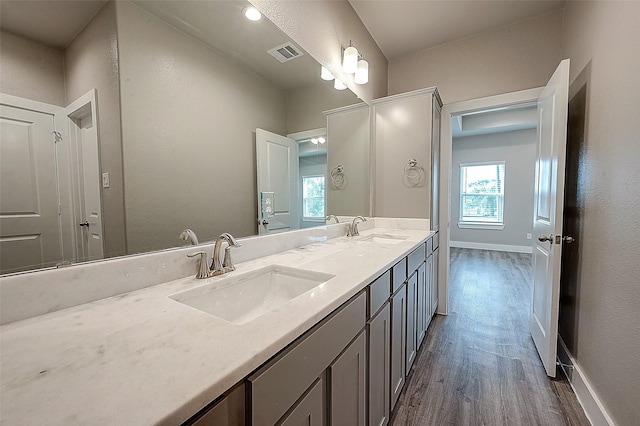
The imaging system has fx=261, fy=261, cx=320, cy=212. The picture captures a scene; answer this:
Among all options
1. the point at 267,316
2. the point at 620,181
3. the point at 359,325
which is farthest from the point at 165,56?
the point at 620,181

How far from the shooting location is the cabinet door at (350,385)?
80 cm

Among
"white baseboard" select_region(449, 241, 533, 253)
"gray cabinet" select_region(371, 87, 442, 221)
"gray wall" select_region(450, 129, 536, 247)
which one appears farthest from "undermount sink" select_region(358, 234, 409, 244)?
"white baseboard" select_region(449, 241, 533, 253)

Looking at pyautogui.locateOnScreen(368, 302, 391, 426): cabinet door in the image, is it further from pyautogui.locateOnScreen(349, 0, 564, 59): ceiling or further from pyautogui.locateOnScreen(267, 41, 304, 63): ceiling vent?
pyautogui.locateOnScreen(349, 0, 564, 59): ceiling

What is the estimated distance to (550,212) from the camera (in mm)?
1729

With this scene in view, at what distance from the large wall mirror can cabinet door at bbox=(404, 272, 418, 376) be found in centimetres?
103

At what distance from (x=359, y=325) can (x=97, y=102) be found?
113cm

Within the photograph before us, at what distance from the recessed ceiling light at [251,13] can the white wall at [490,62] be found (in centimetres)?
203

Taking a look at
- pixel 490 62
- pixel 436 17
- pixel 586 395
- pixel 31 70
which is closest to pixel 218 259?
pixel 31 70

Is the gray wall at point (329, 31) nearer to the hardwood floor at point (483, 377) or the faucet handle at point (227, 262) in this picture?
the faucet handle at point (227, 262)

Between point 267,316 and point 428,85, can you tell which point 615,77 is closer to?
point 428,85

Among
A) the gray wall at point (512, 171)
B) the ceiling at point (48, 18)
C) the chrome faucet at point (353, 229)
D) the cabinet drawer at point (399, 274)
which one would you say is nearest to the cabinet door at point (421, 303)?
the cabinet drawer at point (399, 274)

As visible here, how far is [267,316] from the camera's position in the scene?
662 mm

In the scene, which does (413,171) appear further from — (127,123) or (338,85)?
(127,123)

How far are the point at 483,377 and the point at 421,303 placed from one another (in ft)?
1.87
